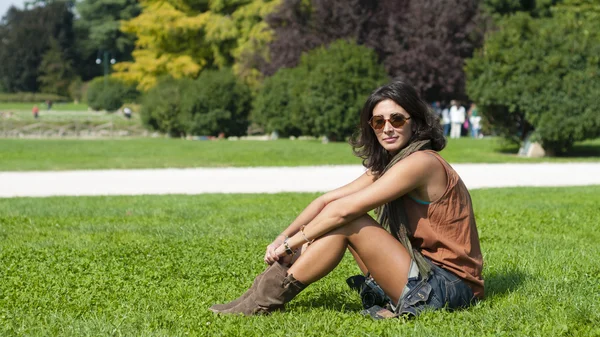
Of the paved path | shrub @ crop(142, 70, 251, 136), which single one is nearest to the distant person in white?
shrub @ crop(142, 70, 251, 136)

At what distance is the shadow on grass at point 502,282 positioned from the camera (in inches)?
214

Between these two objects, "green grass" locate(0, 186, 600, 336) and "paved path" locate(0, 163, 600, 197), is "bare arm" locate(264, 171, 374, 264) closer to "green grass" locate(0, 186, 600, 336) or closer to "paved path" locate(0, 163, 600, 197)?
"green grass" locate(0, 186, 600, 336)

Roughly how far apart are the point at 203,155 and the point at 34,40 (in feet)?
217

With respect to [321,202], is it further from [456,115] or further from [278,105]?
[456,115]

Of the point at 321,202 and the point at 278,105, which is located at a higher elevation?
the point at 321,202

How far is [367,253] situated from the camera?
465 centimetres

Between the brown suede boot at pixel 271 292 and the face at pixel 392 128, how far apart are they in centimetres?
90

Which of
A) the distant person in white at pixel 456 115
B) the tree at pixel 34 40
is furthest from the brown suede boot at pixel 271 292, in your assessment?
the tree at pixel 34 40

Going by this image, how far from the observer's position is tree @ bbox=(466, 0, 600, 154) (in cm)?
1947

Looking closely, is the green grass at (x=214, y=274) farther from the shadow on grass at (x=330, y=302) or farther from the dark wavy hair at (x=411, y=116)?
the dark wavy hair at (x=411, y=116)

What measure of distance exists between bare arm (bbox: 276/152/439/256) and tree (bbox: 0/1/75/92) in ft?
260

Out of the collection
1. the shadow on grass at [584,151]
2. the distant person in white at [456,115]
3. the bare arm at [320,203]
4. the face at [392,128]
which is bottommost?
the distant person in white at [456,115]

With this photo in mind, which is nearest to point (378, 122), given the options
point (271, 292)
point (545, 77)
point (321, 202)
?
point (321, 202)

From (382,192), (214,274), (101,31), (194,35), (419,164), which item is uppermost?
(419,164)
